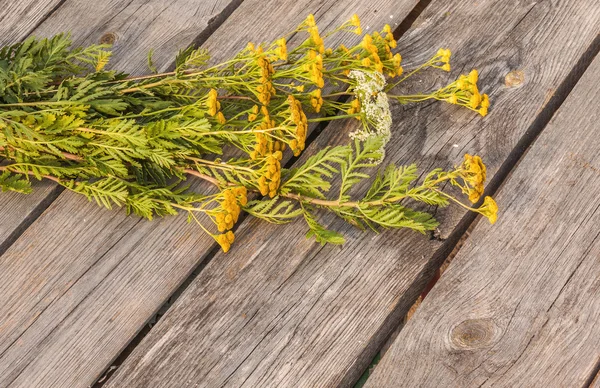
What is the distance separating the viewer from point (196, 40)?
2.50 m

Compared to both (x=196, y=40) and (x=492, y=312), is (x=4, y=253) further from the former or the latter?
(x=492, y=312)

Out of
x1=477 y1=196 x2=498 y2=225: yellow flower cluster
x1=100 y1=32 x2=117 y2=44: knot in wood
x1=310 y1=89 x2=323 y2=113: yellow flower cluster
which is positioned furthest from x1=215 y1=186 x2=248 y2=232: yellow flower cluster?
x1=100 y1=32 x2=117 y2=44: knot in wood

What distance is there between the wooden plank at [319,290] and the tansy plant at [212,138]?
97mm

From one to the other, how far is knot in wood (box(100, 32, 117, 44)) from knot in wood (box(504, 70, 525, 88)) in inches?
52.8

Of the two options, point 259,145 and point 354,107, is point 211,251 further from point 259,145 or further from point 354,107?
point 354,107

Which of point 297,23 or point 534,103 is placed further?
point 297,23

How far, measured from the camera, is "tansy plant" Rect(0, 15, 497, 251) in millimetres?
1937

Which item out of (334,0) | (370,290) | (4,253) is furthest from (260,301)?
(334,0)

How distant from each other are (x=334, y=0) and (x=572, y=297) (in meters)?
1.30

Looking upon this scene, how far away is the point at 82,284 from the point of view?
2062 millimetres

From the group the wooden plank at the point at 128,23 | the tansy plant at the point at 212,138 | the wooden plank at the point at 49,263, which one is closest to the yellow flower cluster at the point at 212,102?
the tansy plant at the point at 212,138

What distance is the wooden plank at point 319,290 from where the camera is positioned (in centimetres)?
196

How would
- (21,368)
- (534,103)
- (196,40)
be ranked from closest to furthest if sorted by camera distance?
(21,368) < (534,103) < (196,40)

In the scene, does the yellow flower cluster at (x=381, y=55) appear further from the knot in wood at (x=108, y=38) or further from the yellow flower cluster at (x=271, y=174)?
the knot in wood at (x=108, y=38)
